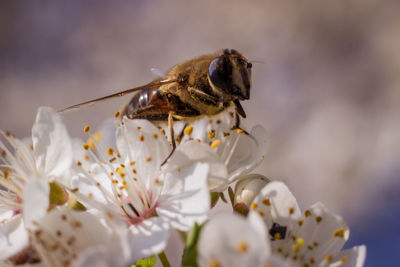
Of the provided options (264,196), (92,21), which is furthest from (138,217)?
(92,21)

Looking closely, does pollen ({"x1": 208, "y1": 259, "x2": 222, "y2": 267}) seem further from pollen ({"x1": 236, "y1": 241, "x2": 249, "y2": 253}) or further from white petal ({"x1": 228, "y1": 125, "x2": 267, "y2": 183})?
white petal ({"x1": 228, "y1": 125, "x2": 267, "y2": 183})

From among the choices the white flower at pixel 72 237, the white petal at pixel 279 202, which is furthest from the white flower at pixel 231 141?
the white flower at pixel 72 237

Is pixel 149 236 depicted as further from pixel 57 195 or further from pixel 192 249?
pixel 57 195

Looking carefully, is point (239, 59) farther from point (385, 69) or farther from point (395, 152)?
point (385, 69)

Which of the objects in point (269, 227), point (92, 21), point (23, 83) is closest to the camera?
A: point (269, 227)

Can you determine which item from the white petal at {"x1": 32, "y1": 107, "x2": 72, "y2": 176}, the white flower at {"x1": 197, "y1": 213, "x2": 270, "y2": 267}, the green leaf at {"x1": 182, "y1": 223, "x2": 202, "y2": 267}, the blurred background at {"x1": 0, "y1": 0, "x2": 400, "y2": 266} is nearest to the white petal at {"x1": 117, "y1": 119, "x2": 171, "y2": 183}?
the white petal at {"x1": 32, "y1": 107, "x2": 72, "y2": 176}

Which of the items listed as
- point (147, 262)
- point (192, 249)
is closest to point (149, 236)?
point (192, 249)
